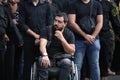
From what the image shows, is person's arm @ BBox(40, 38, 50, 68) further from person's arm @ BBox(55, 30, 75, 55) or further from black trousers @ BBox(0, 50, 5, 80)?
black trousers @ BBox(0, 50, 5, 80)

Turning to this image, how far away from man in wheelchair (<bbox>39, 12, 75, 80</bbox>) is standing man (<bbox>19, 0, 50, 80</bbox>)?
60 cm

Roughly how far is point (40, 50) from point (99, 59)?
6.73 ft

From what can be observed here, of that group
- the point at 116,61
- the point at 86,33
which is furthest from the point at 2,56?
the point at 116,61

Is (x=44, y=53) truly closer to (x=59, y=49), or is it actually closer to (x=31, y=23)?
(x=59, y=49)

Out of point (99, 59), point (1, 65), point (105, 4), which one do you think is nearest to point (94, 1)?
point (105, 4)

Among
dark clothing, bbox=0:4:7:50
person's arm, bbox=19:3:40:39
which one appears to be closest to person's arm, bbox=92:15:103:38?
person's arm, bbox=19:3:40:39

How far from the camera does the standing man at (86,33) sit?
27.9ft

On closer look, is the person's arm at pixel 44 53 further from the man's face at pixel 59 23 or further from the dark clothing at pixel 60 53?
the man's face at pixel 59 23

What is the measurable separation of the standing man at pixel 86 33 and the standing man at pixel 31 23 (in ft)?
1.51

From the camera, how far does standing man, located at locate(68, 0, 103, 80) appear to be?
851 centimetres

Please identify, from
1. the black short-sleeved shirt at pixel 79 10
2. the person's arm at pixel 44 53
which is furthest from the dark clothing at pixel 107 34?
the person's arm at pixel 44 53

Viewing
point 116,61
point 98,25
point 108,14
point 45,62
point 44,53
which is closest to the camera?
point 45,62

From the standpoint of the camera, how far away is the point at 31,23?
8.55 m

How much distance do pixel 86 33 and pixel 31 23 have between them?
948 mm
